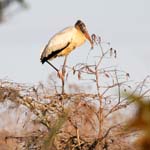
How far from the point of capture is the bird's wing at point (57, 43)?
1303 centimetres

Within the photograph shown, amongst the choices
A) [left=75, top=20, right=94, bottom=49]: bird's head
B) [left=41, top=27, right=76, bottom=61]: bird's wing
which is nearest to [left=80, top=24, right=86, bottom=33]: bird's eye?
[left=75, top=20, right=94, bottom=49]: bird's head

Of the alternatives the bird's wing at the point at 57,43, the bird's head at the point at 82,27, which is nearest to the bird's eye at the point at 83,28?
the bird's head at the point at 82,27

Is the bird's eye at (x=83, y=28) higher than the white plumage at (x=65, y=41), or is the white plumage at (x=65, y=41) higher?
the bird's eye at (x=83, y=28)

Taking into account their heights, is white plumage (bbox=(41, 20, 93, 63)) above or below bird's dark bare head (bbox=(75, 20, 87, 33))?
below

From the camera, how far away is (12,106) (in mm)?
8484

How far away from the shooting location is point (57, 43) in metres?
13.1

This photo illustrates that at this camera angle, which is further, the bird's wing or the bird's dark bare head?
the bird's dark bare head

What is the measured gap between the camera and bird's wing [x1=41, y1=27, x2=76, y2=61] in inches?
513

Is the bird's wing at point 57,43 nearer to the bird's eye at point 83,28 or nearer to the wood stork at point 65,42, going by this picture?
the wood stork at point 65,42

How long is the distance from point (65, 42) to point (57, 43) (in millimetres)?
253

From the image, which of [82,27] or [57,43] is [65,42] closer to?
[57,43]

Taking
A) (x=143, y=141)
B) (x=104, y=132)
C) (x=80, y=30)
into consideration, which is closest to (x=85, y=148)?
(x=104, y=132)

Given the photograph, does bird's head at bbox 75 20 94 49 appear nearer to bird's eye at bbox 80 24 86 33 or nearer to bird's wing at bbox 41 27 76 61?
bird's eye at bbox 80 24 86 33

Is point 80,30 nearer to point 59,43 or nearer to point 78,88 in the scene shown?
point 59,43
